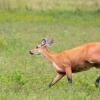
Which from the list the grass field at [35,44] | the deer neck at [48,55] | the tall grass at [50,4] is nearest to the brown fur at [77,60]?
the deer neck at [48,55]

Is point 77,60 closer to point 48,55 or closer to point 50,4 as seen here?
point 48,55

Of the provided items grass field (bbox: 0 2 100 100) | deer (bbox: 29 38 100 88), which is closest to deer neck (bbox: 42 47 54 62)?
deer (bbox: 29 38 100 88)

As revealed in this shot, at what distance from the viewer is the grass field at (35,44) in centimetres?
1062

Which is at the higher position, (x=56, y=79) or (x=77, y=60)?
(x=77, y=60)

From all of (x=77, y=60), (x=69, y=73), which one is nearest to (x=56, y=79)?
(x=69, y=73)

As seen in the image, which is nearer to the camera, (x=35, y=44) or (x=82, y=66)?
(x=82, y=66)

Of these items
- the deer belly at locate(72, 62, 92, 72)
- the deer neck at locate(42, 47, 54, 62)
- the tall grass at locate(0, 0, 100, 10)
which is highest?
the tall grass at locate(0, 0, 100, 10)


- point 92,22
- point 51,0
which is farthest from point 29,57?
point 51,0

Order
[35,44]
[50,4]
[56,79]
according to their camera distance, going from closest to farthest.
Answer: [56,79] → [35,44] → [50,4]

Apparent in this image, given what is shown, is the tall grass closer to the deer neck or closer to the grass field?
the grass field

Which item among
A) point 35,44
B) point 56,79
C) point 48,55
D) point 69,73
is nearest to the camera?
point 69,73

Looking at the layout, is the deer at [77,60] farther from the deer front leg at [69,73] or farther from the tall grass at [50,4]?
the tall grass at [50,4]

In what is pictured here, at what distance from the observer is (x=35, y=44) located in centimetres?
1988

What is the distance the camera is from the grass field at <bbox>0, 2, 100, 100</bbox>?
34.9 feet
